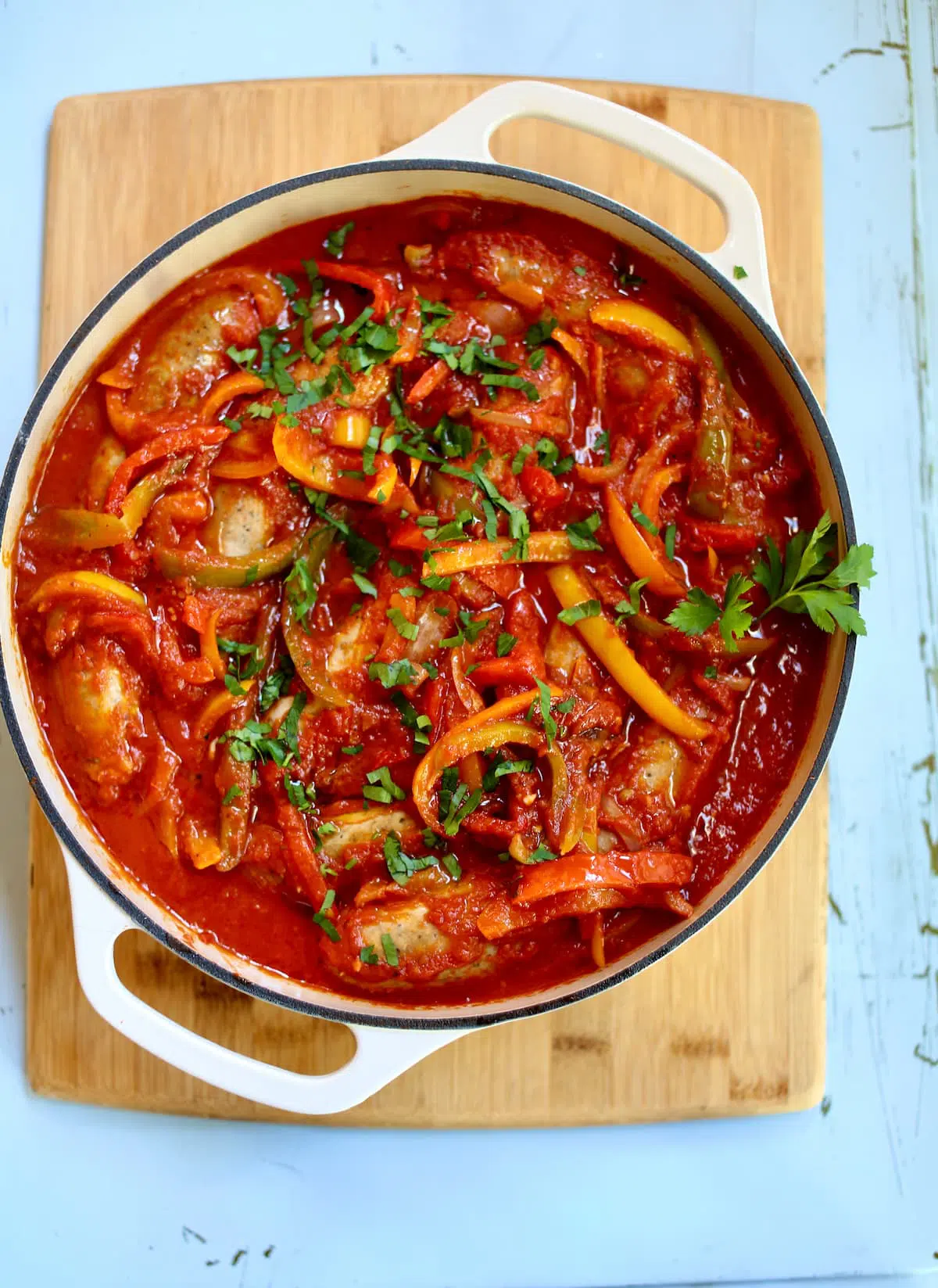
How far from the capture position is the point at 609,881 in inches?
103

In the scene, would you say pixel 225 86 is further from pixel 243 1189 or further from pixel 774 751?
pixel 243 1189

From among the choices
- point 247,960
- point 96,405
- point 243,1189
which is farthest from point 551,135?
point 243,1189


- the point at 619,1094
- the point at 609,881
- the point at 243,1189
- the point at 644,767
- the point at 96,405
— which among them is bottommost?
the point at 243,1189

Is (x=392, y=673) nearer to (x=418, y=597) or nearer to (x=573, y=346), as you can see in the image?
(x=418, y=597)

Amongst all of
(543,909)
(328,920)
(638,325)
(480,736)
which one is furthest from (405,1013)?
(638,325)

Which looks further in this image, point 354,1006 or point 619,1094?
point 619,1094

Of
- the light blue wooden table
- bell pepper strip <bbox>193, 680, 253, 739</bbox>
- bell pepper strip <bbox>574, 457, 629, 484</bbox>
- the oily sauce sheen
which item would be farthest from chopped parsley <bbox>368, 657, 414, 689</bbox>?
the light blue wooden table

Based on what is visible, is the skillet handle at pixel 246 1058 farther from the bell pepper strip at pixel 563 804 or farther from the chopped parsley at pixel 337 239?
the chopped parsley at pixel 337 239

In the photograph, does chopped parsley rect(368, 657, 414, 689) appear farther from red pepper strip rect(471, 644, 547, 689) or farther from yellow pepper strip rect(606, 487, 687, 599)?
yellow pepper strip rect(606, 487, 687, 599)

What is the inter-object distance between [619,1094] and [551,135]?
2613 mm

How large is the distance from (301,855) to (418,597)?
71 centimetres

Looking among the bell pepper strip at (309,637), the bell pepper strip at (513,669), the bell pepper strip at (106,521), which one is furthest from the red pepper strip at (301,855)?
the bell pepper strip at (106,521)

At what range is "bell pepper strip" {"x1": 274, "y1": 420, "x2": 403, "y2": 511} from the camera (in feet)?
8.75

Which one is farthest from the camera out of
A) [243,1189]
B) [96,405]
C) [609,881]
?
[243,1189]
